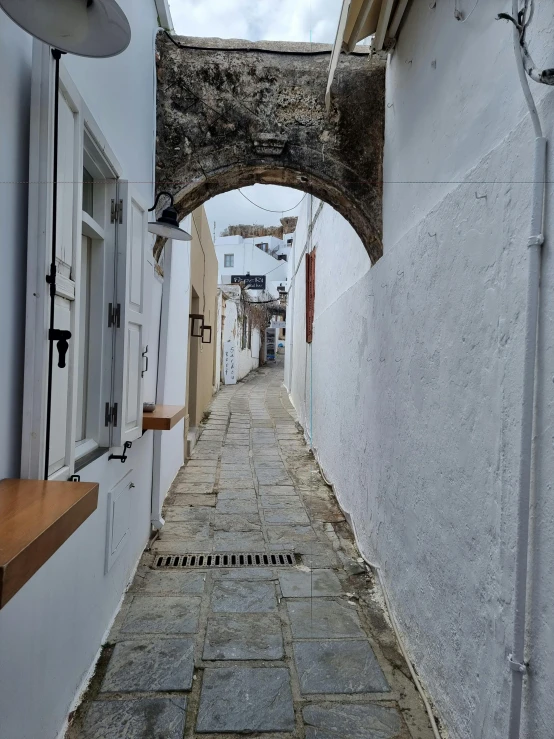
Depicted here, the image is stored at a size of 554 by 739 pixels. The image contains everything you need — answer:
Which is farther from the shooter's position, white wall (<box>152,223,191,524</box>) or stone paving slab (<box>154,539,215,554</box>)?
white wall (<box>152,223,191,524</box>)

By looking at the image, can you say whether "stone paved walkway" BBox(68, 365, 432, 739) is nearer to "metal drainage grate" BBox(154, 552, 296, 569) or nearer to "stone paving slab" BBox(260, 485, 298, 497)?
"metal drainage grate" BBox(154, 552, 296, 569)

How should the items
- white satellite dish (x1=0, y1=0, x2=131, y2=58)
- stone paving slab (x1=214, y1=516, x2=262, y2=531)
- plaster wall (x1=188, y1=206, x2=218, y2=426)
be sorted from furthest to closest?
plaster wall (x1=188, y1=206, x2=218, y2=426), stone paving slab (x1=214, y1=516, x2=262, y2=531), white satellite dish (x1=0, y1=0, x2=131, y2=58)

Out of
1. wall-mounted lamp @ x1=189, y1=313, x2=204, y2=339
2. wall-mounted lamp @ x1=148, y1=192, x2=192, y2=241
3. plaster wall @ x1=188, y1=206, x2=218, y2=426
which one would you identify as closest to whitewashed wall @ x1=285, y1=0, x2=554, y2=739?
wall-mounted lamp @ x1=148, y1=192, x2=192, y2=241

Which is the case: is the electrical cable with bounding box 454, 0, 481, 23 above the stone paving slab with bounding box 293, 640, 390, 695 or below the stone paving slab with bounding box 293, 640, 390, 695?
above

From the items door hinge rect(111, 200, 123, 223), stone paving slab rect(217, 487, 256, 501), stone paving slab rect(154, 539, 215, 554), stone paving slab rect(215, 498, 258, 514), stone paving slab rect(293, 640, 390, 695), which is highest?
door hinge rect(111, 200, 123, 223)

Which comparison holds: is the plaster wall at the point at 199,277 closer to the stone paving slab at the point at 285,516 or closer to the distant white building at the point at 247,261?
the stone paving slab at the point at 285,516

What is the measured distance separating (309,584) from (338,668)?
82cm

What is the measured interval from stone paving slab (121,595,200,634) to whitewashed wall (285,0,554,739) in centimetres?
122

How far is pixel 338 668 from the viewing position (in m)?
2.37

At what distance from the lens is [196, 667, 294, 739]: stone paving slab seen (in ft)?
6.57

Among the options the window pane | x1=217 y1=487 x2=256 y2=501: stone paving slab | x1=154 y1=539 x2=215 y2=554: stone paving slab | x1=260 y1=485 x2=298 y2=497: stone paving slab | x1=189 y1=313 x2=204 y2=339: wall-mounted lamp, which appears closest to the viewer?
the window pane

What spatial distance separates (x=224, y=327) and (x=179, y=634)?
13626mm

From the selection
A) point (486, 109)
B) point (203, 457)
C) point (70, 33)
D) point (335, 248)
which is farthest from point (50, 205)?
point (203, 457)

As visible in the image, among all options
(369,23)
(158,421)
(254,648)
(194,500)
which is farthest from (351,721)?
(369,23)
